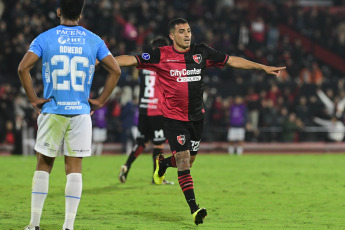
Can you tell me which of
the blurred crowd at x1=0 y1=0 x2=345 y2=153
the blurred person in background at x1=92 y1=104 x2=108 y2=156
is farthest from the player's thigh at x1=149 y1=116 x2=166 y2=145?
the blurred person in background at x1=92 y1=104 x2=108 y2=156

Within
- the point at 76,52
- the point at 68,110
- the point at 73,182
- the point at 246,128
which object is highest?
the point at 76,52

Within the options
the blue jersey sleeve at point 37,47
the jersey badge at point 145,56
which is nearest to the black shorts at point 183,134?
the jersey badge at point 145,56

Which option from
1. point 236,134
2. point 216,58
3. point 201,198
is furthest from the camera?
point 236,134

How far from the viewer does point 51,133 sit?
20.8 ft

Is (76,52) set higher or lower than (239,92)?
higher

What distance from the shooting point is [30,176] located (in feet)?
44.2

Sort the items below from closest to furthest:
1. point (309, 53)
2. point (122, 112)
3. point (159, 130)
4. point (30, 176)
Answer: point (159, 130) → point (30, 176) → point (122, 112) → point (309, 53)

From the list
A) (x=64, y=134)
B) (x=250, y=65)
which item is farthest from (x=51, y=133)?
(x=250, y=65)

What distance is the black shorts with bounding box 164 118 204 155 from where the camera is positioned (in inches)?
320

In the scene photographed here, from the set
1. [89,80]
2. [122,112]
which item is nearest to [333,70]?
[122,112]

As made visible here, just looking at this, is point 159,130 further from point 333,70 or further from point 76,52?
point 333,70

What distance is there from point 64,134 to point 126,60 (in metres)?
1.80

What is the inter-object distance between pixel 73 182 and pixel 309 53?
24.2 meters

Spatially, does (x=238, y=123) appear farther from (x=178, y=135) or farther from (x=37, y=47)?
(x=37, y=47)
